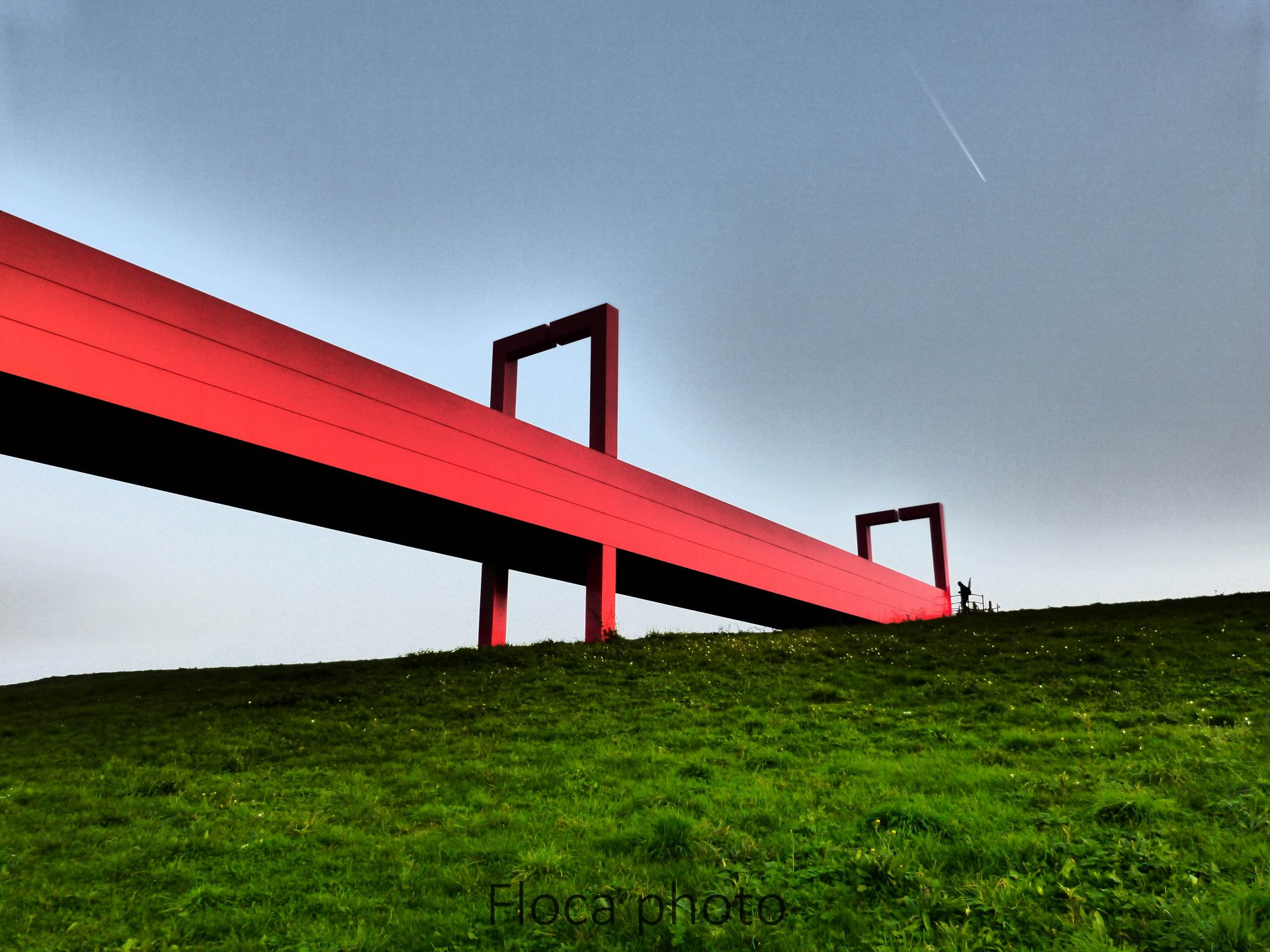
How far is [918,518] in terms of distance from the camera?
53938mm

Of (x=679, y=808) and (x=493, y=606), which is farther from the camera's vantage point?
(x=493, y=606)

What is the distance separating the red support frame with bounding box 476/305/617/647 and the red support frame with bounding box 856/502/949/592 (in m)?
27.6

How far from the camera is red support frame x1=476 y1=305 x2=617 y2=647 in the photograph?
2662 cm

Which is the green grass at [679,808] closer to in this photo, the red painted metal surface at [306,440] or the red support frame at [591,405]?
the red painted metal surface at [306,440]

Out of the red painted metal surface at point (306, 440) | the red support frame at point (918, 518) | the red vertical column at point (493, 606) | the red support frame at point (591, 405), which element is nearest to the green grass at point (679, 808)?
the red painted metal surface at point (306, 440)

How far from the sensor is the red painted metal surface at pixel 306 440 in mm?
16344

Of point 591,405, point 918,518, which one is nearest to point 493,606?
point 591,405

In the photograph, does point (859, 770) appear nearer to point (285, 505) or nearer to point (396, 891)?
point (396, 891)

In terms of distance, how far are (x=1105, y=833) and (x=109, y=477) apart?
73.6ft

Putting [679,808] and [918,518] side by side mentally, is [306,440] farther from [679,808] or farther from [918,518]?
[918,518]

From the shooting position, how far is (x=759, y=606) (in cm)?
3738

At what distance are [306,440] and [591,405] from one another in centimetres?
1140

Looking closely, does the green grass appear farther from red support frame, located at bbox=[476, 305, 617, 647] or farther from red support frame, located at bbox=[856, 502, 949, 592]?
red support frame, located at bbox=[856, 502, 949, 592]

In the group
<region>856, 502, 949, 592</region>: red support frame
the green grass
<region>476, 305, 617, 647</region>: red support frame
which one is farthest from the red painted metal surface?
<region>856, 502, 949, 592</region>: red support frame
